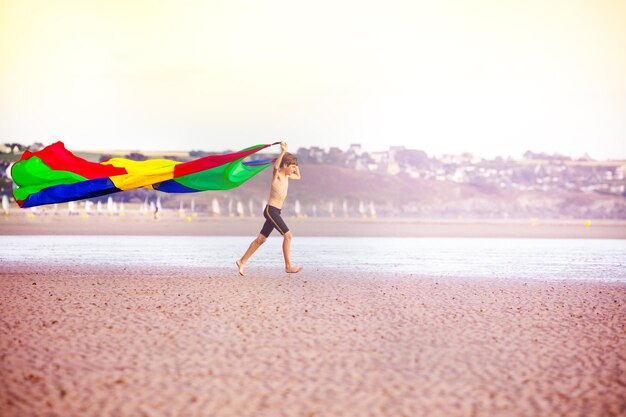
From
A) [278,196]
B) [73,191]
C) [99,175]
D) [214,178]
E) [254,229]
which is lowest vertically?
[254,229]

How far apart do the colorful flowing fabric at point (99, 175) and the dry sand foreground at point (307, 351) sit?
354 cm

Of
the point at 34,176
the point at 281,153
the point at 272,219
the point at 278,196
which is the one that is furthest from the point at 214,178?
the point at 34,176

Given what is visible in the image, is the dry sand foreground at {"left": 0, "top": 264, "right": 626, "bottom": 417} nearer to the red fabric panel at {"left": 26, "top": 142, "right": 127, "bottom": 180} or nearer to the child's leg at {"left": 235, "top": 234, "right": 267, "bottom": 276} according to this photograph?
the child's leg at {"left": 235, "top": 234, "right": 267, "bottom": 276}

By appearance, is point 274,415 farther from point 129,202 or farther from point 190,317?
point 129,202

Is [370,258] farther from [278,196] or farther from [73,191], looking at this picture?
[73,191]

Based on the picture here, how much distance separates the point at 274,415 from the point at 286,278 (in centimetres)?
911

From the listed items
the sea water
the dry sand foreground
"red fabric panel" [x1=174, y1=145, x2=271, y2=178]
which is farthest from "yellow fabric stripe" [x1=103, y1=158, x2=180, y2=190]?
the dry sand foreground

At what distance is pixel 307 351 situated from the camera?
7652 millimetres

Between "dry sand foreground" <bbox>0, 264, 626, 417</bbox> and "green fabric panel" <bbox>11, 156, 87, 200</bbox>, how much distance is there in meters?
3.79

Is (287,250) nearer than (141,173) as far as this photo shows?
Yes

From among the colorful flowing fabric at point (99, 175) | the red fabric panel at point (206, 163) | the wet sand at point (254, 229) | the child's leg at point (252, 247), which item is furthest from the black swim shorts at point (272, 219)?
the wet sand at point (254, 229)

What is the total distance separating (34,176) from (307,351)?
35.5 feet

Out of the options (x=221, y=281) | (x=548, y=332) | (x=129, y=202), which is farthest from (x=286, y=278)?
(x=129, y=202)

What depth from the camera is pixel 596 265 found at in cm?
1969
